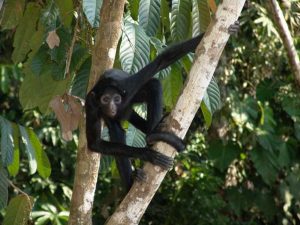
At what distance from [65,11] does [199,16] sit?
87cm

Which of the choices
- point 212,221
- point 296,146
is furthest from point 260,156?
point 212,221

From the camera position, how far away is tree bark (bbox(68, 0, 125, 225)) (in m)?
3.34

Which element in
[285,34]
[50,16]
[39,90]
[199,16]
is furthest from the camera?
[39,90]

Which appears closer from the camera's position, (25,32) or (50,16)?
(50,16)

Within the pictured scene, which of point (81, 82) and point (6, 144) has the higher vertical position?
point (81, 82)

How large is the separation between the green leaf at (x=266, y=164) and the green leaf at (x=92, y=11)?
160 inches

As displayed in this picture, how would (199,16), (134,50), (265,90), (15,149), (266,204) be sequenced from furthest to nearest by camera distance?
(266,204), (265,90), (15,149), (199,16), (134,50)

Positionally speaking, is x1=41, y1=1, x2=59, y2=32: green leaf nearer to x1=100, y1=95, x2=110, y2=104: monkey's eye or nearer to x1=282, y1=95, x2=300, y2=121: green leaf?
x1=100, y1=95, x2=110, y2=104: monkey's eye

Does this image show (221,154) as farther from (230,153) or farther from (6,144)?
(6,144)

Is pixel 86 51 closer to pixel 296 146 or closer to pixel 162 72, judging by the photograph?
pixel 162 72

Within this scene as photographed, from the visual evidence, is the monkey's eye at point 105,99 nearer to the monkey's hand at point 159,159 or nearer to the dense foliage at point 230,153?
the monkey's hand at point 159,159

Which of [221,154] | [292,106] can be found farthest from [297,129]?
[221,154]

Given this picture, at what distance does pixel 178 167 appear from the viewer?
23.8 feet

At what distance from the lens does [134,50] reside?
11.6 feet
